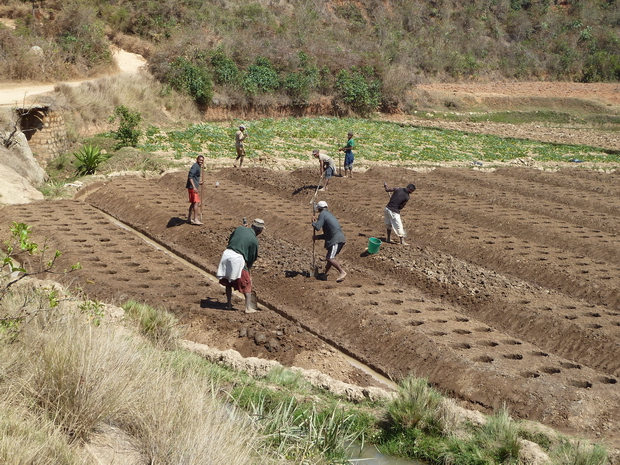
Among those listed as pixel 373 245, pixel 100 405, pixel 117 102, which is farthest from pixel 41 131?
pixel 100 405

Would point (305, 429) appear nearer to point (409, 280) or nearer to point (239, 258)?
point (239, 258)

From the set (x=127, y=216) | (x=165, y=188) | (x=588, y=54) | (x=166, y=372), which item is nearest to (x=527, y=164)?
(x=165, y=188)

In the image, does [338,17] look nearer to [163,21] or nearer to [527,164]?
[163,21]

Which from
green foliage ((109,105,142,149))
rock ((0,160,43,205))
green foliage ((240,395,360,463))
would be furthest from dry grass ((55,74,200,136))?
green foliage ((240,395,360,463))

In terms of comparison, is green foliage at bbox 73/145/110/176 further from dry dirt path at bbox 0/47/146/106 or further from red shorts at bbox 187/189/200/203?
red shorts at bbox 187/189/200/203

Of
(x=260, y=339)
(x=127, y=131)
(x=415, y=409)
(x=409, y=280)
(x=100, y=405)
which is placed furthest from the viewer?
(x=127, y=131)

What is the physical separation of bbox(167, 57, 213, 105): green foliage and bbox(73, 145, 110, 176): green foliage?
11.7m

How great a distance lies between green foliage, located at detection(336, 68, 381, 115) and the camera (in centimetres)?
4028

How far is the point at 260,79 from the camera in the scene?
122ft

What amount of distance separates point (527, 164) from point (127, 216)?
16.6 metres

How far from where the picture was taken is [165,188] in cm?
2033

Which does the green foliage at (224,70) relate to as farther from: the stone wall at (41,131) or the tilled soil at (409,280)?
the tilled soil at (409,280)

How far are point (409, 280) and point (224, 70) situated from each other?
80.4 ft

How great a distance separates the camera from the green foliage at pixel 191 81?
33250mm
